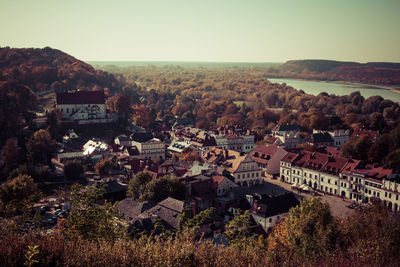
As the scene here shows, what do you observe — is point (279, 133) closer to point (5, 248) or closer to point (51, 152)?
point (51, 152)

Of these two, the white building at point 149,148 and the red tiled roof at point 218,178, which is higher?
the red tiled roof at point 218,178

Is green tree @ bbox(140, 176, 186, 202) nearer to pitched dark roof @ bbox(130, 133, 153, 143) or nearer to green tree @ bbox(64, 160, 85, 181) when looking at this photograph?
green tree @ bbox(64, 160, 85, 181)

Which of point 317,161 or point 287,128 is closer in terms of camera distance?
point 317,161

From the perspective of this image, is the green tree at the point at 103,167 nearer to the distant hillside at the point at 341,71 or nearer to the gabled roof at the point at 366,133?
the gabled roof at the point at 366,133

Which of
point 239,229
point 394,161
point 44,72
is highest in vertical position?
point 44,72

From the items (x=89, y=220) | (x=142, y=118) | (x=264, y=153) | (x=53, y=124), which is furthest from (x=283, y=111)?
(x=89, y=220)

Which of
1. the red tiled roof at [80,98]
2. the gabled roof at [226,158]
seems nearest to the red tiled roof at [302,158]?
the gabled roof at [226,158]

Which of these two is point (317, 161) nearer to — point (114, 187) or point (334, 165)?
point (334, 165)
